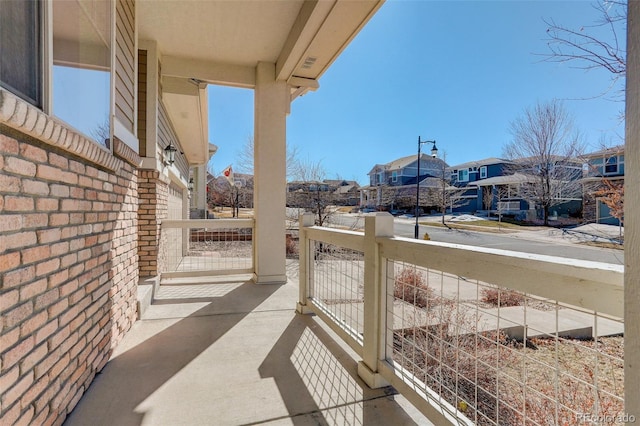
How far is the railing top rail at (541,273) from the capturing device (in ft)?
3.03

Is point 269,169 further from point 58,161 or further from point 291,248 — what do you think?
point 291,248

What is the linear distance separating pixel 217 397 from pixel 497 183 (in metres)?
27.7

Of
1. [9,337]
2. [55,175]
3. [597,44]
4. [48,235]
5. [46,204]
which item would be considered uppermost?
[597,44]

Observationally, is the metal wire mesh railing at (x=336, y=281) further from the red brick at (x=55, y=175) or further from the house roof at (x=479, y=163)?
the house roof at (x=479, y=163)

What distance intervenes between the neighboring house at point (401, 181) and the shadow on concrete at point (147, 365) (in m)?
25.3

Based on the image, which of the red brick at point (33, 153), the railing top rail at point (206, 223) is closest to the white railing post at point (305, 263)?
the railing top rail at point (206, 223)

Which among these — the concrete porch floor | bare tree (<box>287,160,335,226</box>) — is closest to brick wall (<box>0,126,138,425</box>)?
the concrete porch floor

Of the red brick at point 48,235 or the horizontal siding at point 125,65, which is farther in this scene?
the horizontal siding at point 125,65

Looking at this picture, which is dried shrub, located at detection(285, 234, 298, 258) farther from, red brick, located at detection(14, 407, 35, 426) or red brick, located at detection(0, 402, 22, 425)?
red brick, located at detection(0, 402, 22, 425)

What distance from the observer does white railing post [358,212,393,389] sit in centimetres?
206

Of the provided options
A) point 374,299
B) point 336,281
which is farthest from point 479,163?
point 374,299

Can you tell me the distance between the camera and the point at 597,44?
306cm

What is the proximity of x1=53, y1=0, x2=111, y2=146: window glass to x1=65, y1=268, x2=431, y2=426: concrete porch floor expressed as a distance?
5.65 ft

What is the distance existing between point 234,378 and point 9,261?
1547mm
